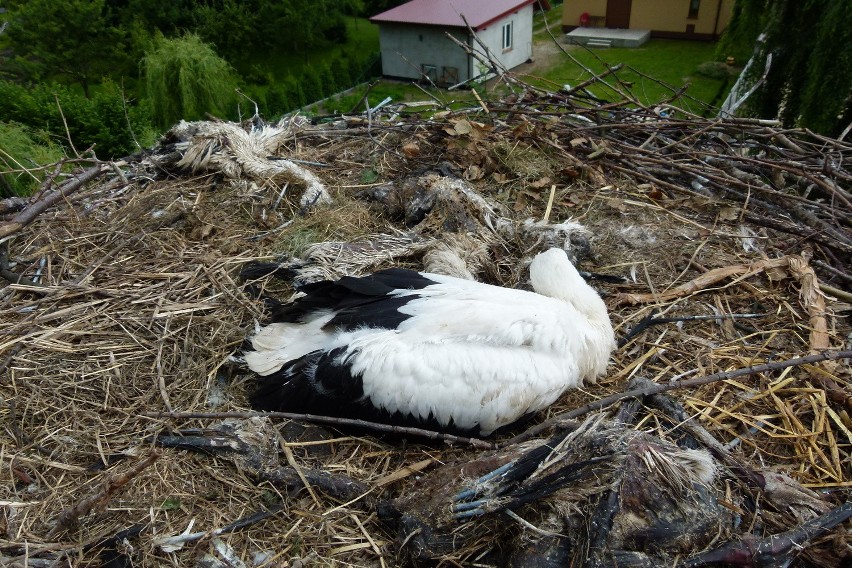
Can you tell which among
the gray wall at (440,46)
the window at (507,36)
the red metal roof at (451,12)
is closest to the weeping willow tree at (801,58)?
the red metal roof at (451,12)

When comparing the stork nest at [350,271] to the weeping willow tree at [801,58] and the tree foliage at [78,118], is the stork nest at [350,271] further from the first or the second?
the tree foliage at [78,118]

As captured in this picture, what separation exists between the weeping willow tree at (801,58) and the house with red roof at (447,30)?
386 inches

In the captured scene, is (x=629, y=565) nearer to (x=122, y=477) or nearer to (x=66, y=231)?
(x=122, y=477)

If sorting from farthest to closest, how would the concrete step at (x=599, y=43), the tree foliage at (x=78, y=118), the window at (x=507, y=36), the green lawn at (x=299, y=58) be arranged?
the green lawn at (x=299, y=58) < the concrete step at (x=599, y=43) < the window at (x=507, y=36) < the tree foliage at (x=78, y=118)

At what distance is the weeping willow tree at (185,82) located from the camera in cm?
1377

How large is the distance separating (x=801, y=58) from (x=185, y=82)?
1229cm

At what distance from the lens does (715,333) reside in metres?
2.67

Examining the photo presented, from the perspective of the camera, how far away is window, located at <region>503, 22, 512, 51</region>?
17.1 metres

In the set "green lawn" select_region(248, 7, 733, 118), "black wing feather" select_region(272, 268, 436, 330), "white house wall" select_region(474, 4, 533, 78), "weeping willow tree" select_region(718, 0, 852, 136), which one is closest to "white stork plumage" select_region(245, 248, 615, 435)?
"black wing feather" select_region(272, 268, 436, 330)

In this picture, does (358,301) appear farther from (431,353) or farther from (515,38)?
(515,38)

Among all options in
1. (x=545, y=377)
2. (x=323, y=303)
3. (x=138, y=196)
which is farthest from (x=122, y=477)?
(x=138, y=196)

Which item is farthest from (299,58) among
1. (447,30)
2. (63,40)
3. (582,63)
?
(582,63)

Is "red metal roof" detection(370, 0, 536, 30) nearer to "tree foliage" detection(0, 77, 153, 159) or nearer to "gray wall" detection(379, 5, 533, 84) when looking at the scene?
"gray wall" detection(379, 5, 533, 84)

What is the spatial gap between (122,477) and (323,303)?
1.04 meters
